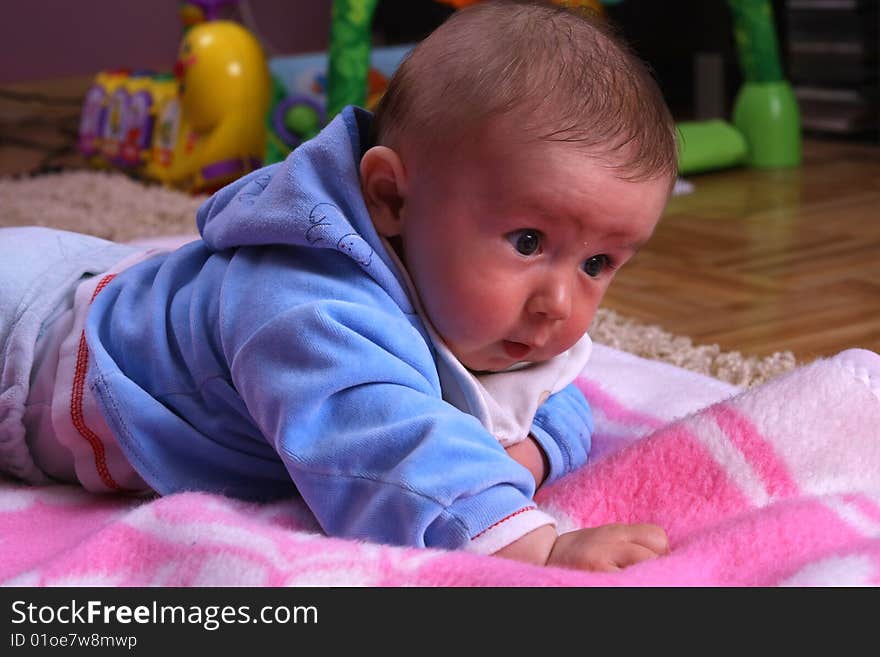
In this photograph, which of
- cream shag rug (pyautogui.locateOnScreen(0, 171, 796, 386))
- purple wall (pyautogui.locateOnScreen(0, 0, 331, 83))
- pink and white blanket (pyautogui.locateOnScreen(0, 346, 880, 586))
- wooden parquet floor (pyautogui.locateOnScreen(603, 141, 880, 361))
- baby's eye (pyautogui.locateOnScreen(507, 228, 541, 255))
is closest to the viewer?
pink and white blanket (pyautogui.locateOnScreen(0, 346, 880, 586))

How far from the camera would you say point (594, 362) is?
3.62 ft

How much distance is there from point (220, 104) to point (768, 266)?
1222mm

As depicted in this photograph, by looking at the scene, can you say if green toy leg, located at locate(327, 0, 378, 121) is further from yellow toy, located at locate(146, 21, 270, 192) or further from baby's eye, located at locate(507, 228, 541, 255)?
baby's eye, located at locate(507, 228, 541, 255)

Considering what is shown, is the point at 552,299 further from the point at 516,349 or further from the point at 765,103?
the point at 765,103

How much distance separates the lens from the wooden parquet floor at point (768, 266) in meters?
1.29

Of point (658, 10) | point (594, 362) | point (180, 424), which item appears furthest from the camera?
point (658, 10)

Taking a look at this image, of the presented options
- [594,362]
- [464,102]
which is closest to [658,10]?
[594,362]

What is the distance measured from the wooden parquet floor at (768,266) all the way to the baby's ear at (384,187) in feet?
1.83

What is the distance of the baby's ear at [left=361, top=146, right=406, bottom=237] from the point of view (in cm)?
76

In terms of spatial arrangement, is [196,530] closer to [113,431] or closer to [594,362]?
[113,431]

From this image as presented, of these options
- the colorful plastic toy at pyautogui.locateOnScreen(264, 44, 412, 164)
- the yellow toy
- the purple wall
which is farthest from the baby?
the purple wall
